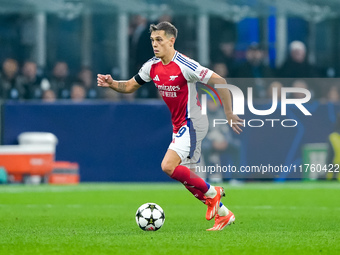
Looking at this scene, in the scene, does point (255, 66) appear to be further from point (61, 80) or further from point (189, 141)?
point (189, 141)

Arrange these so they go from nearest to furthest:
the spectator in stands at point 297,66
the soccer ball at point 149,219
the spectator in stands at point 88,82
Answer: the soccer ball at point 149,219 < the spectator in stands at point 297,66 < the spectator in stands at point 88,82

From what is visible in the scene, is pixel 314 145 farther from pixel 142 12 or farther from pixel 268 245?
pixel 268 245

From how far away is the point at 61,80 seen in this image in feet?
58.0

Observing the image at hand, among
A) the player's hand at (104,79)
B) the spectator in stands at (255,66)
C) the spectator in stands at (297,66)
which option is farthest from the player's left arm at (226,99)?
the spectator in stands at (255,66)

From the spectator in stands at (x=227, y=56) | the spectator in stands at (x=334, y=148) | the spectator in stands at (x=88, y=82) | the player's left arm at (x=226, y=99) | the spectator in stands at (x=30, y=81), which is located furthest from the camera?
the spectator in stands at (x=227, y=56)

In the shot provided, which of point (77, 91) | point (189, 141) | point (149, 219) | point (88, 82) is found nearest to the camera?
point (149, 219)

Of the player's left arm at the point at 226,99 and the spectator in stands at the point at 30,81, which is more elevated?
the player's left arm at the point at 226,99

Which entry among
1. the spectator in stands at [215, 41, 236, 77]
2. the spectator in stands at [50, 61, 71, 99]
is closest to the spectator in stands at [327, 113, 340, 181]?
the spectator in stands at [215, 41, 236, 77]

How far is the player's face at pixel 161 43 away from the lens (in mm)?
9117

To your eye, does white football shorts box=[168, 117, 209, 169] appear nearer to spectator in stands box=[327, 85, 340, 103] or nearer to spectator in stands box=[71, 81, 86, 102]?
spectator in stands box=[327, 85, 340, 103]

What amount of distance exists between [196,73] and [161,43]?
48cm

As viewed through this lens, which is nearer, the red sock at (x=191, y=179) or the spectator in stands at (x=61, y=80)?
the red sock at (x=191, y=179)

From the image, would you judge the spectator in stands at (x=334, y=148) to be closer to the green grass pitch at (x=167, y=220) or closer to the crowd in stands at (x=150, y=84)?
the green grass pitch at (x=167, y=220)

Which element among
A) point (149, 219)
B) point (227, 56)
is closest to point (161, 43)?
point (149, 219)
